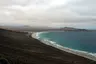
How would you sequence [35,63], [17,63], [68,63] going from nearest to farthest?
[17,63]
[35,63]
[68,63]

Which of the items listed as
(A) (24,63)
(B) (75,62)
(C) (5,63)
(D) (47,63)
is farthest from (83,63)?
(C) (5,63)

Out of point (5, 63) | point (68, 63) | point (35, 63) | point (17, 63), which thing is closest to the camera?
point (5, 63)

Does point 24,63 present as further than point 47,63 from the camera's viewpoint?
No

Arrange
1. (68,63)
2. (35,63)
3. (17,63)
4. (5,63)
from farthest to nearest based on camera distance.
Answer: (68,63) → (35,63) → (17,63) → (5,63)

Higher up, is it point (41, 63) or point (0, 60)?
point (0, 60)

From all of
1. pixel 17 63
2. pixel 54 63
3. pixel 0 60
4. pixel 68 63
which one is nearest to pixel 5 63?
pixel 0 60

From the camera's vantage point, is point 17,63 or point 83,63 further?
point 83,63

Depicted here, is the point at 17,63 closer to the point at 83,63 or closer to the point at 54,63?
the point at 54,63

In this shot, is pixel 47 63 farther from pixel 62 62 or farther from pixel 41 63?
pixel 62 62

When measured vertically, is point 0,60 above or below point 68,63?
above
